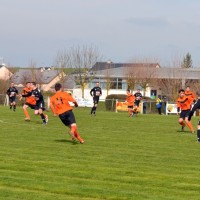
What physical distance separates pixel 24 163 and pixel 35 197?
4.28 metres

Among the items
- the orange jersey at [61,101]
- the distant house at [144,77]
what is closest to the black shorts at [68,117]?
the orange jersey at [61,101]

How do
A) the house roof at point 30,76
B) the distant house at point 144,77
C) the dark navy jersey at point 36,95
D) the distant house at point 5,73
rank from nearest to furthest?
1. the dark navy jersey at point 36,95
2. the distant house at point 144,77
3. the distant house at point 5,73
4. the house roof at point 30,76

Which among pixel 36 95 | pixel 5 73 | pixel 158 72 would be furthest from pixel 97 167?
pixel 5 73

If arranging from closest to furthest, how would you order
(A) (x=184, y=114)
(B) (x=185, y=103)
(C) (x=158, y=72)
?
(A) (x=184, y=114)
(B) (x=185, y=103)
(C) (x=158, y=72)

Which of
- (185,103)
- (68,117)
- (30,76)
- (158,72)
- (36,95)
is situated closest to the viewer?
(68,117)

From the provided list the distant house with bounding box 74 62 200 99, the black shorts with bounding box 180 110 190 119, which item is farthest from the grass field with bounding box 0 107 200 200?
the distant house with bounding box 74 62 200 99

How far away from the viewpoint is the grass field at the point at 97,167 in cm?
1128

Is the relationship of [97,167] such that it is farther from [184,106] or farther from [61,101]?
[184,106]

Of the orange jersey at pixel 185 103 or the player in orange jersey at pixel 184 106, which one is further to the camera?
the orange jersey at pixel 185 103

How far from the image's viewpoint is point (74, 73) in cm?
9188

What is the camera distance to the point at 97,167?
14.5 metres

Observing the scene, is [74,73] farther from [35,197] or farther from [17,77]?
[35,197]

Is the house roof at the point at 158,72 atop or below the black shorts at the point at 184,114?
atop

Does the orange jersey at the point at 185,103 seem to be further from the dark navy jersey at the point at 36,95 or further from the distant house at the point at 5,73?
the distant house at the point at 5,73
